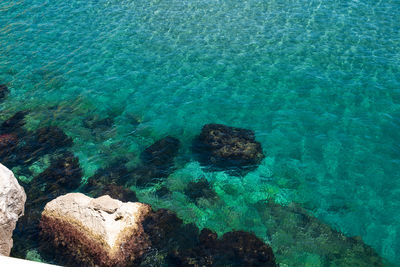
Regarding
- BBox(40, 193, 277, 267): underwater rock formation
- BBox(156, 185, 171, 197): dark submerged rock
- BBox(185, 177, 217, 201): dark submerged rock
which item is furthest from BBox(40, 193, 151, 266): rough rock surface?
BBox(185, 177, 217, 201): dark submerged rock

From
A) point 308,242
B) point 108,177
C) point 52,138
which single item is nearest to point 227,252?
point 308,242

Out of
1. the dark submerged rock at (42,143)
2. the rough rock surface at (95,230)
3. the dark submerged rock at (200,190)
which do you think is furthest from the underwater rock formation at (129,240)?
the dark submerged rock at (42,143)

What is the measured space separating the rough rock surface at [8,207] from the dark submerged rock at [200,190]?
18.6 feet

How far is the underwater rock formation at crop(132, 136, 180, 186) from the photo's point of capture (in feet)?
42.7

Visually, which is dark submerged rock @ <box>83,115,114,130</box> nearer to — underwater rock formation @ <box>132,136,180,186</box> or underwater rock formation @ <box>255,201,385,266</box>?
underwater rock formation @ <box>132,136,180,186</box>

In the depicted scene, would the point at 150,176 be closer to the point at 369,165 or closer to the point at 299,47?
the point at 369,165

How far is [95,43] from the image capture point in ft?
68.3

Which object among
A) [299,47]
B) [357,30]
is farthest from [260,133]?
[357,30]

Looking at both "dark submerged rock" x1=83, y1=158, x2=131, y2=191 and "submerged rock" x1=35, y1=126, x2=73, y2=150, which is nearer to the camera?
"dark submerged rock" x1=83, y1=158, x2=131, y2=191

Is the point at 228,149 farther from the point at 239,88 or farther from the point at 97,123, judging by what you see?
the point at 97,123

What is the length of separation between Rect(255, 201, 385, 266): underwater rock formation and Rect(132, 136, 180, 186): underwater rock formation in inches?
158

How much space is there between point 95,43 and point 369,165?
54.0 ft

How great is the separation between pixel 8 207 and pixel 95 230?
10.6ft

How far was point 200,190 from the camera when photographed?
1246 cm
